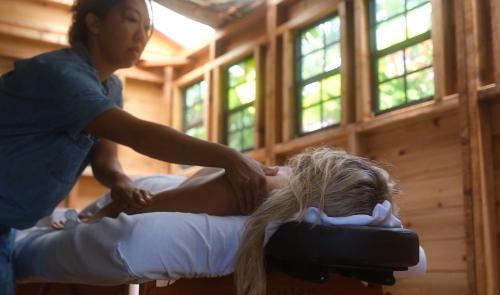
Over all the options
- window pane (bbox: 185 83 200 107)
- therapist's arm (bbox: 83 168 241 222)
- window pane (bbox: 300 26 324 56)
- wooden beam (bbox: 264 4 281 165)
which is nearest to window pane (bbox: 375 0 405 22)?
window pane (bbox: 300 26 324 56)

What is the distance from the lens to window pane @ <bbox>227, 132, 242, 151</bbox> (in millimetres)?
4746

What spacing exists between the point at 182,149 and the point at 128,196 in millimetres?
379

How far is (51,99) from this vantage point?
4.46 ft

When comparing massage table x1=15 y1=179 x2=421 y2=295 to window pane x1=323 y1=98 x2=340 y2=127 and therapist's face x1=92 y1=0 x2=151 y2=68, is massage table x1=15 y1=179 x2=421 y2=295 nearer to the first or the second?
therapist's face x1=92 y1=0 x2=151 y2=68

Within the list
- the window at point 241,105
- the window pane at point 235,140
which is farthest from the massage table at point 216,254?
the window pane at point 235,140

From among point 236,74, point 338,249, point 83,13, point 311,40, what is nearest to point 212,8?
point 236,74

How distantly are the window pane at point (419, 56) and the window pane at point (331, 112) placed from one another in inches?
23.1

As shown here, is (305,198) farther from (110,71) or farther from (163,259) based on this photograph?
(110,71)

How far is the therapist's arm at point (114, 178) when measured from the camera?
1.56 meters

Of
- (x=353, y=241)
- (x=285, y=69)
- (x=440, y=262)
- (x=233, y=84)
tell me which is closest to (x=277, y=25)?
(x=285, y=69)

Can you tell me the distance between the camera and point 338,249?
1.07 m

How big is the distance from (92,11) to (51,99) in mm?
394

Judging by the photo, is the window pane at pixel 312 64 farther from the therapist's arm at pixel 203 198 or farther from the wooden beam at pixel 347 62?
the therapist's arm at pixel 203 198

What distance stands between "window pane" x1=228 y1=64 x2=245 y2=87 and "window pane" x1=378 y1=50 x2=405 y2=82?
5.02ft
